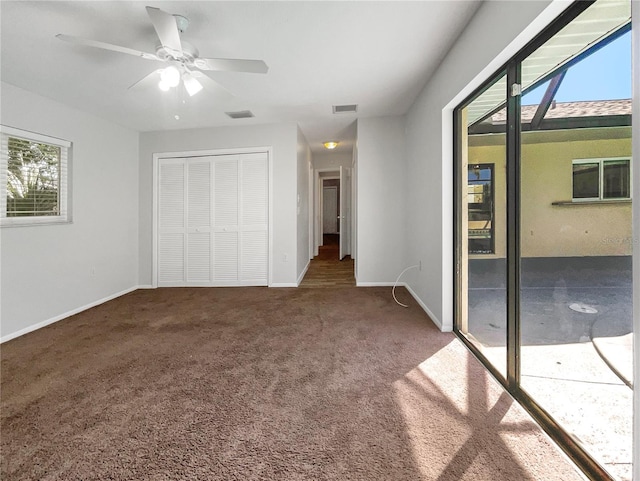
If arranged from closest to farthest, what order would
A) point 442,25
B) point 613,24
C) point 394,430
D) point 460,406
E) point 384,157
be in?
A: point 613,24
point 394,430
point 460,406
point 442,25
point 384,157

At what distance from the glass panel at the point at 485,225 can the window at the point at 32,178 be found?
167 inches

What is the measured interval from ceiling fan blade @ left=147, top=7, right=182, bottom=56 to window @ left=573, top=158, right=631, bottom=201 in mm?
2188

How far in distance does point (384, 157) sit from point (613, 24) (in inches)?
119

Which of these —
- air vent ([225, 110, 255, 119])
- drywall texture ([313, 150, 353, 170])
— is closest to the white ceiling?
air vent ([225, 110, 255, 119])

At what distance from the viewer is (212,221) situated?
4.40m

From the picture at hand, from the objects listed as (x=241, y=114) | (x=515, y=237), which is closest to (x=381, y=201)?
(x=241, y=114)

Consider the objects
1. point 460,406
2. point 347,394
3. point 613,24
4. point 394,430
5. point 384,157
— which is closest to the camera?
point 613,24

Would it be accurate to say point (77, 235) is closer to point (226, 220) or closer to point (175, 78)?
point (226, 220)

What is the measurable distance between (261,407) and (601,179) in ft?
6.45

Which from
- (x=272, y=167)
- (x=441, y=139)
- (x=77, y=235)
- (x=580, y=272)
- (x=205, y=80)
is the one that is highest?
(x=205, y=80)

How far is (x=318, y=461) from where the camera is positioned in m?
1.24

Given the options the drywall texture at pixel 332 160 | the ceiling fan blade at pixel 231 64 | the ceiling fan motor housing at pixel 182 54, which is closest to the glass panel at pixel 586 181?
the ceiling fan blade at pixel 231 64

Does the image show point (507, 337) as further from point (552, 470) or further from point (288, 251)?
point (288, 251)

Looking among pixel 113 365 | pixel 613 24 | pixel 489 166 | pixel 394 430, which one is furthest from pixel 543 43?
pixel 113 365
